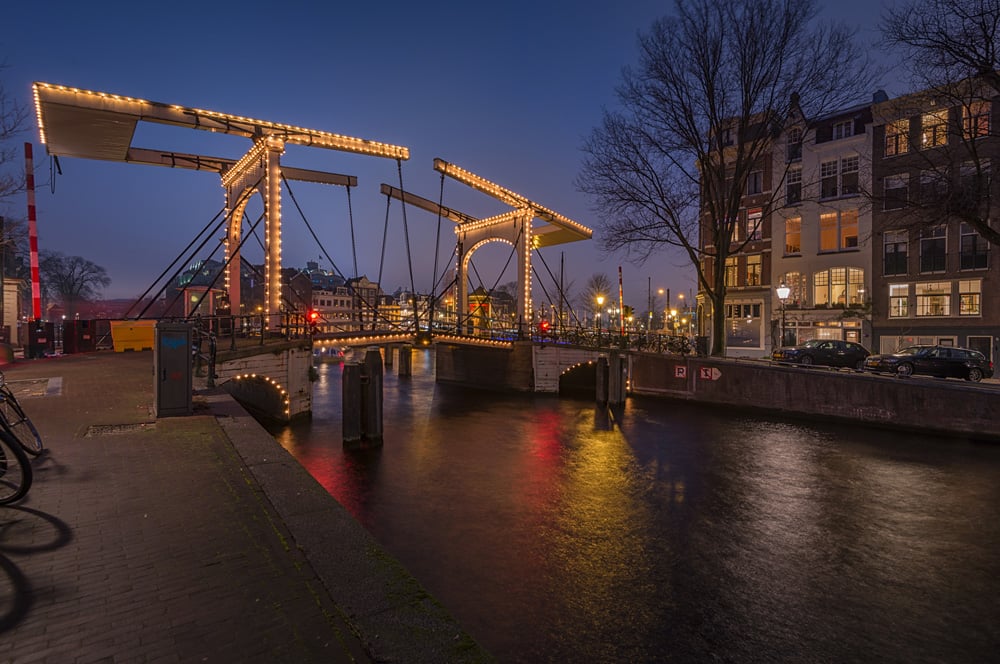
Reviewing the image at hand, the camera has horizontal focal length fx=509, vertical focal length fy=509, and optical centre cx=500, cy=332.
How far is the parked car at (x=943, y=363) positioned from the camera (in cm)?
1919

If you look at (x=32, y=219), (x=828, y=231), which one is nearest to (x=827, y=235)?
(x=828, y=231)

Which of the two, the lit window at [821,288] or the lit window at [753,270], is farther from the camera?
the lit window at [753,270]

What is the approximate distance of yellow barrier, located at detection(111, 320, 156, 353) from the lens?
19.6 metres

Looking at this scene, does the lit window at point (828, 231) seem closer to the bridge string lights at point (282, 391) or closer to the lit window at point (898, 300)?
the lit window at point (898, 300)

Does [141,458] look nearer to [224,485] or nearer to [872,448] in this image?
[224,485]

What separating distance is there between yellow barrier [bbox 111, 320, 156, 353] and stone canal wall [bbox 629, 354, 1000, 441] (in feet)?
69.2

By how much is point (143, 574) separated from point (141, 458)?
3.18 meters

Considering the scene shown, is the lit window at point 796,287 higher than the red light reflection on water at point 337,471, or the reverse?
the lit window at point 796,287

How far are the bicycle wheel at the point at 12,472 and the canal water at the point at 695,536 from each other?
4461mm

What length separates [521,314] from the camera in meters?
25.5

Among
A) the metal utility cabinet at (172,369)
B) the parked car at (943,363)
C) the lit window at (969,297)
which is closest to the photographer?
the metal utility cabinet at (172,369)

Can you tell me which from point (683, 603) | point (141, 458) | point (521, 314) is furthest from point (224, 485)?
point (521, 314)

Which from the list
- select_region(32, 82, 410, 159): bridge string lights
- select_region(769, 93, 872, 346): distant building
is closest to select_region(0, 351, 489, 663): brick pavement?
select_region(32, 82, 410, 159): bridge string lights

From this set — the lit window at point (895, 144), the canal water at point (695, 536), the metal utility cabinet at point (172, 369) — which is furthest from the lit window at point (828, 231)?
the metal utility cabinet at point (172, 369)
